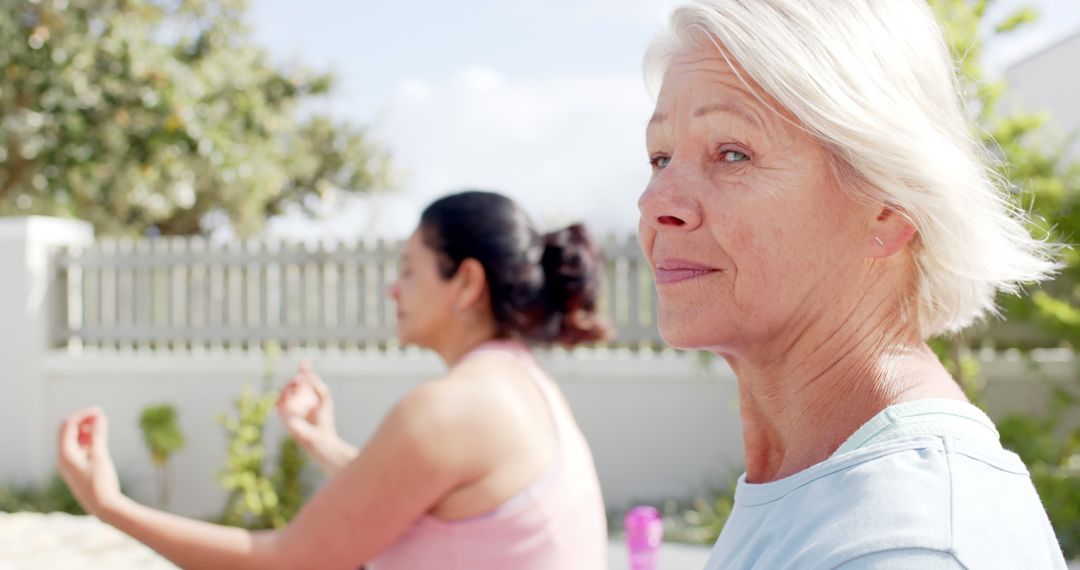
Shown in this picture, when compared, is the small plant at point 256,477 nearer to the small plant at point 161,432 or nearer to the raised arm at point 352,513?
the small plant at point 161,432

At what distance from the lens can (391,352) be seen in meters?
8.23

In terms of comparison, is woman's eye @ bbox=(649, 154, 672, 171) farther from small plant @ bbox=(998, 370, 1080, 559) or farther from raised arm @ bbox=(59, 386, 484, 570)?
small plant @ bbox=(998, 370, 1080, 559)

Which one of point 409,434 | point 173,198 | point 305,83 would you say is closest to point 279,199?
point 305,83

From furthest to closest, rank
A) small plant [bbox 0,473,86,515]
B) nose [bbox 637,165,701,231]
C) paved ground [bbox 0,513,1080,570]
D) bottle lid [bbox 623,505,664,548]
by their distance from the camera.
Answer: small plant [bbox 0,473,86,515] < paved ground [bbox 0,513,1080,570] < bottle lid [bbox 623,505,664,548] < nose [bbox 637,165,701,231]

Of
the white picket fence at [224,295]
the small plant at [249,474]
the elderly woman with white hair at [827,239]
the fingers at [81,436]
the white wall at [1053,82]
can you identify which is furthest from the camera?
the white picket fence at [224,295]

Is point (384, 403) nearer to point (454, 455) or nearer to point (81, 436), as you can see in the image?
point (81, 436)

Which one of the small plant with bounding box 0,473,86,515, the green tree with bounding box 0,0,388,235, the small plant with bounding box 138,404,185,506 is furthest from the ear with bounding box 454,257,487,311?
the green tree with bounding box 0,0,388,235

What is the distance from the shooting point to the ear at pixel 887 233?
95cm

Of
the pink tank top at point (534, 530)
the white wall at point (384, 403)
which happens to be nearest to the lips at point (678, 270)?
the pink tank top at point (534, 530)

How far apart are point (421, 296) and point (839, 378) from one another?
148cm

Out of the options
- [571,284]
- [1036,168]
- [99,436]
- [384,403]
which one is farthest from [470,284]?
[384,403]

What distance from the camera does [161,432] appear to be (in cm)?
762

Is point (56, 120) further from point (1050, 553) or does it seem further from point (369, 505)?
point (1050, 553)

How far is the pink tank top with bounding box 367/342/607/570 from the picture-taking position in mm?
1894
